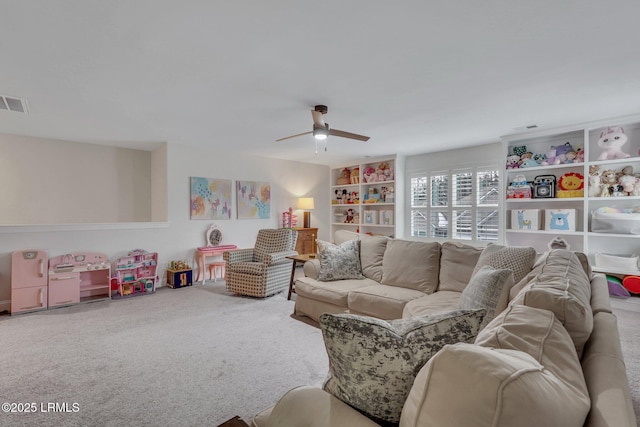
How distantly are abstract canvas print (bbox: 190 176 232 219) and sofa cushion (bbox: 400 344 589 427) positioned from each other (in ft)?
16.6

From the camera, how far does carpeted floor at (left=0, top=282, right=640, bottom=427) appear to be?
1.85 meters

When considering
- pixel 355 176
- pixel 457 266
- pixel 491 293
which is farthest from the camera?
pixel 355 176

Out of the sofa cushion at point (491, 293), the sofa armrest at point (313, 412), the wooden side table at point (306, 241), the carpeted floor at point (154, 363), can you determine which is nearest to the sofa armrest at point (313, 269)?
the carpeted floor at point (154, 363)

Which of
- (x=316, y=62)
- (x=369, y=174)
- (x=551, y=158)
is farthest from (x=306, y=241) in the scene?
(x=316, y=62)

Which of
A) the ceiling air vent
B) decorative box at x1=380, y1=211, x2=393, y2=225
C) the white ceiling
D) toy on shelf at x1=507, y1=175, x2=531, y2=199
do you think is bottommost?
decorative box at x1=380, y1=211, x2=393, y2=225

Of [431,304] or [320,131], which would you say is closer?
[431,304]

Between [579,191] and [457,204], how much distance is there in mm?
1743

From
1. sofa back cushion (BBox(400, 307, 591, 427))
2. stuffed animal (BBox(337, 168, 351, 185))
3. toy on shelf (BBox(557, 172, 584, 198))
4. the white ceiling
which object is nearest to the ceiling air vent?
the white ceiling

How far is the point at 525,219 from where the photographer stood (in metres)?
4.40

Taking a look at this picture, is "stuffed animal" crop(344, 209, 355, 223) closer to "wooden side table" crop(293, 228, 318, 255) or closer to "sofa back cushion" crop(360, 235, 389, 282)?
"wooden side table" crop(293, 228, 318, 255)

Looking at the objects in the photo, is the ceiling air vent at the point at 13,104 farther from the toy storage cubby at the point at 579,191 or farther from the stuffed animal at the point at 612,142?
the stuffed animal at the point at 612,142

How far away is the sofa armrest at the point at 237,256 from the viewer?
4.39m

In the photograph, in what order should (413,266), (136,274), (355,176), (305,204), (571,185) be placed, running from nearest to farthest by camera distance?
(413,266) → (571,185) → (136,274) → (305,204) → (355,176)

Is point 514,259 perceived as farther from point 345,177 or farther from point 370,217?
point 345,177
